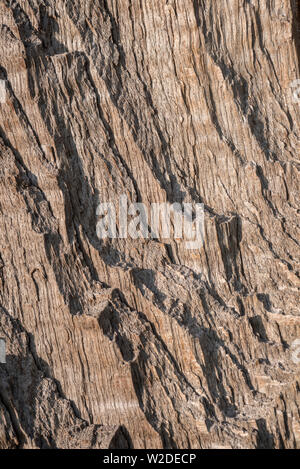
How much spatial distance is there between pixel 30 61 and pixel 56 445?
76.6 inches

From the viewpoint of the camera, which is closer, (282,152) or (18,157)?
(18,157)

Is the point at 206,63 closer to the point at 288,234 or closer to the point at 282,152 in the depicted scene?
the point at 282,152

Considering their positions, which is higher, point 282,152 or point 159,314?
point 282,152

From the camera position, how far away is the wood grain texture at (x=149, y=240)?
250 cm

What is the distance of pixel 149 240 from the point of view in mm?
2727

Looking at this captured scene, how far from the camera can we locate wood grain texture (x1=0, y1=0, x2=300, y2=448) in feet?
8.21

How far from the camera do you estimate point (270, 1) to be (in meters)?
2.91

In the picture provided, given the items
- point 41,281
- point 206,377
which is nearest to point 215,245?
point 206,377

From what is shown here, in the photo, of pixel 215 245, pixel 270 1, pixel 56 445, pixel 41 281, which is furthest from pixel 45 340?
pixel 270 1

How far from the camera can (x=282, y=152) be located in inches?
115

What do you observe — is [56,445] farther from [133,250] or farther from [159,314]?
[133,250]
